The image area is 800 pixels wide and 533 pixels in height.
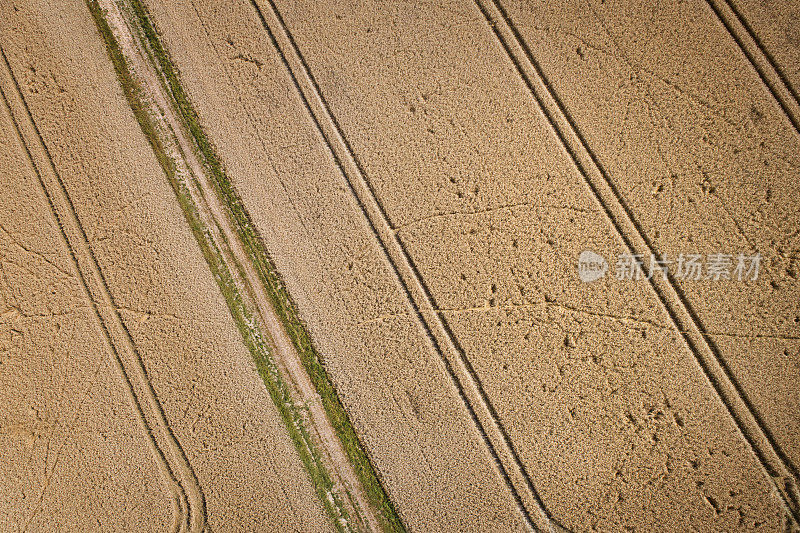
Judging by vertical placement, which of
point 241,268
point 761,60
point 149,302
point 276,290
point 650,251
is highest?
point 149,302

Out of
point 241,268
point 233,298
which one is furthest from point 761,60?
point 233,298

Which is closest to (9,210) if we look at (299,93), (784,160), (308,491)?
(299,93)

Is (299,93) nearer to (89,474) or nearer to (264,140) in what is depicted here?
(264,140)

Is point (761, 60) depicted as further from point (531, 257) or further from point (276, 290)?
point (276, 290)

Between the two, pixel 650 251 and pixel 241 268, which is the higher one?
pixel 241 268

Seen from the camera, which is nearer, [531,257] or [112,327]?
[531,257]

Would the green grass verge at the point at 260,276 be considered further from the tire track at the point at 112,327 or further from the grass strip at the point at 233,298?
the tire track at the point at 112,327

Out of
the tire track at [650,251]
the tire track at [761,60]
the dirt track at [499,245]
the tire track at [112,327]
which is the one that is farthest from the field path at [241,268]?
the tire track at [761,60]

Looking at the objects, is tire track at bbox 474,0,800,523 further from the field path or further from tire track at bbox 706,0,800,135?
the field path
